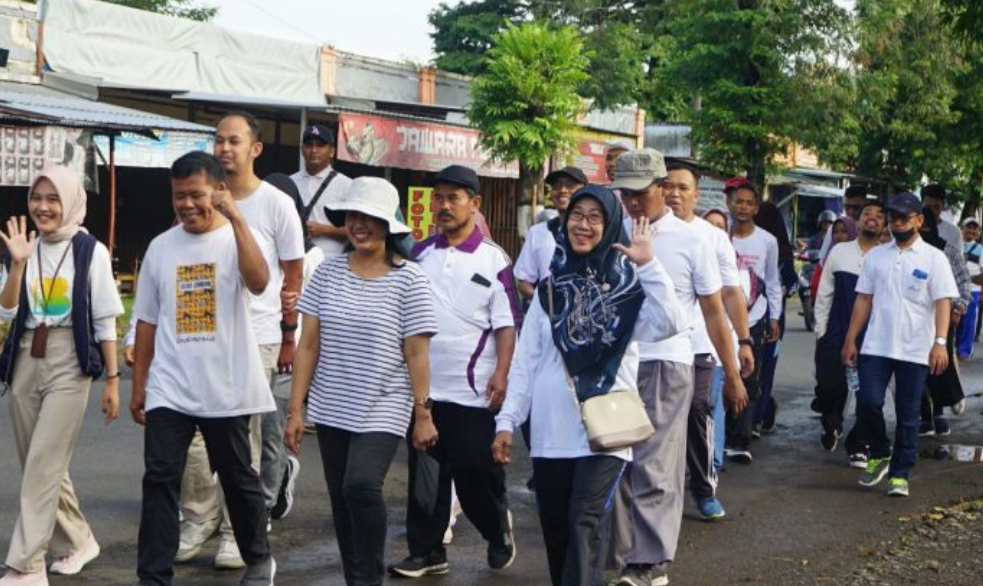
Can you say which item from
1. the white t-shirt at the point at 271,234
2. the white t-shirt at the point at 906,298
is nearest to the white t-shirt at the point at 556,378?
the white t-shirt at the point at 271,234

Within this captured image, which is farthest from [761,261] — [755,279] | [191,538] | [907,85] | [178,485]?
[907,85]

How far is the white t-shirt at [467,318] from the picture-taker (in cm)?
677

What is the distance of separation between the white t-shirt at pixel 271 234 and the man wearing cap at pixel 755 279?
166 inches

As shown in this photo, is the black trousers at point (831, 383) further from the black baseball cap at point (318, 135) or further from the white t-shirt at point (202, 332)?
the white t-shirt at point (202, 332)

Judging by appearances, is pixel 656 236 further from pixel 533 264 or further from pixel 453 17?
pixel 453 17

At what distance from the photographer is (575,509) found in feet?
18.1

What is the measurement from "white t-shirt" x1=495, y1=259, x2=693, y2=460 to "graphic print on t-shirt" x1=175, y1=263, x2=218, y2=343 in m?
1.24

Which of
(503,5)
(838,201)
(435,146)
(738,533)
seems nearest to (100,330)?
(738,533)

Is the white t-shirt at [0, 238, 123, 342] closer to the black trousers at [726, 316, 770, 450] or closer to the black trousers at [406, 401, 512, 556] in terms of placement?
the black trousers at [406, 401, 512, 556]

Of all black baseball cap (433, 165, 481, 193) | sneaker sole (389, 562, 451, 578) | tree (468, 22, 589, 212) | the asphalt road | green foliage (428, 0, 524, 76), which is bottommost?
the asphalt road

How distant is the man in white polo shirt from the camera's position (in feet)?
26.3

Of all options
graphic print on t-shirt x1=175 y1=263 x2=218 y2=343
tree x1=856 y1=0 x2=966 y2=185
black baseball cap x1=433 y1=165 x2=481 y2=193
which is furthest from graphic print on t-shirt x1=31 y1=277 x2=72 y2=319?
tree x1=856 y1=0 x2=966 y2=185

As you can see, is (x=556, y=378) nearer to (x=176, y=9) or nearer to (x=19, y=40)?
(x=19, y=40)

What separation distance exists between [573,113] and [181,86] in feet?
22.3
